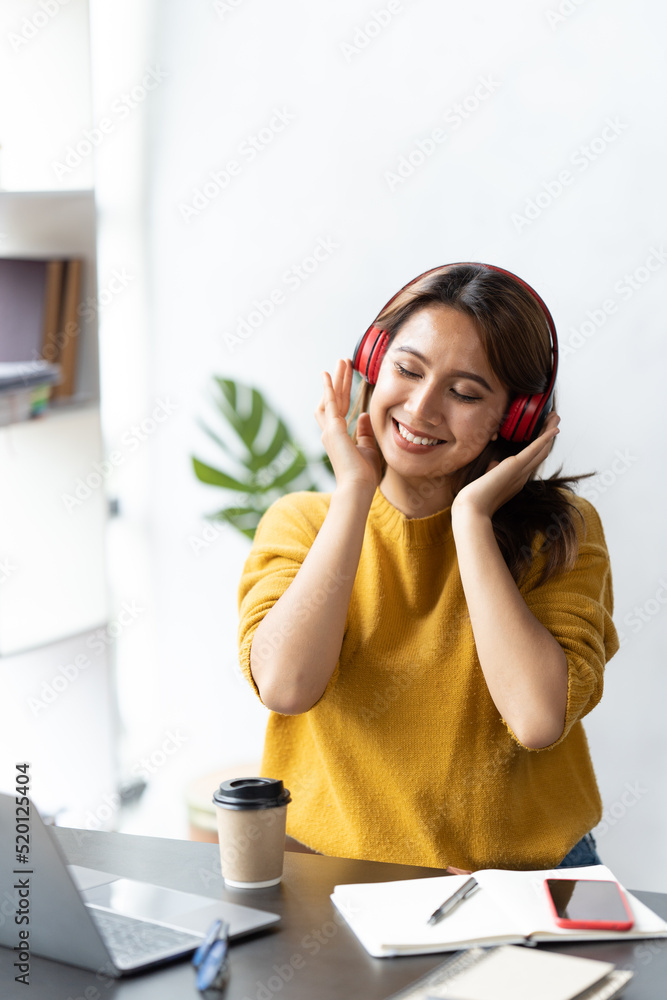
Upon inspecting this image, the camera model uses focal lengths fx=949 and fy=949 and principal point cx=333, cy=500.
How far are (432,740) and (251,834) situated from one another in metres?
0.42

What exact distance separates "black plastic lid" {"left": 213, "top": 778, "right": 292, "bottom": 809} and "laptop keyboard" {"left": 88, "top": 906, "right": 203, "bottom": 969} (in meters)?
0.15

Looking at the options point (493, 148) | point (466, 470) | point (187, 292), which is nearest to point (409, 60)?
point (493, 148)

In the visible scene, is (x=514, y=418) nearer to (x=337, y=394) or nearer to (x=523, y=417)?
(x=523, y=417)

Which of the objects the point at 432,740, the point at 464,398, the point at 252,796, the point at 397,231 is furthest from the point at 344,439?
the point at 397,231

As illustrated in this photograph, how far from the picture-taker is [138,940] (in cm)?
89

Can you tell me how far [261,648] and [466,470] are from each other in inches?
18.3

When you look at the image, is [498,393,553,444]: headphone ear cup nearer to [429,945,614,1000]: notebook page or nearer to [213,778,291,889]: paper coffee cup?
[213,778,291,889]: paper coffee cup

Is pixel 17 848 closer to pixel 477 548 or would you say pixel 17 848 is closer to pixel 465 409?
pixel 477 548

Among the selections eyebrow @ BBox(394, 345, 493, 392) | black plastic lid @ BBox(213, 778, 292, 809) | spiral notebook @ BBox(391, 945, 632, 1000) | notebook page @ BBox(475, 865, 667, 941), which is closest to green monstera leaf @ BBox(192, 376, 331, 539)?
eyebrow @ BBox(394, 345, 493, 392)

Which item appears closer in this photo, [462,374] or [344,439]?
[462,374]

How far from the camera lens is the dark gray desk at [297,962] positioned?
2.65ft

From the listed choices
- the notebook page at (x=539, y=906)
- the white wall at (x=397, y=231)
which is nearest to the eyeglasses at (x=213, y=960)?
the notebook page at (x=539, y=906)

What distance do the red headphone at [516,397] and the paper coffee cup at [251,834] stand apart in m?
0.69

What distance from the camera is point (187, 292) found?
2670 mm
